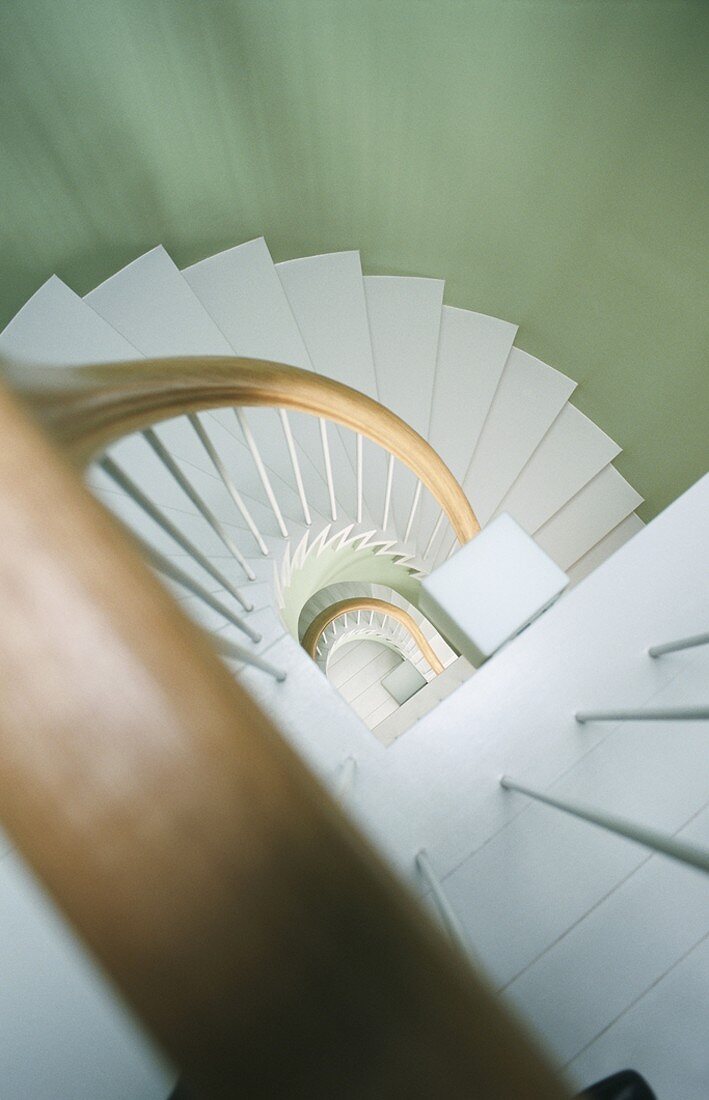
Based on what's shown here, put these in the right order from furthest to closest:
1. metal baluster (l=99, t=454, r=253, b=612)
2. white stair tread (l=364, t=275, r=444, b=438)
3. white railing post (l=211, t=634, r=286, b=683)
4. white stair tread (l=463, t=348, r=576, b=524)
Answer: white stair tread (l=463, t=348, r=576, b=524) < white stair tread (l=364, t=275, r=444, b=438) < white railing post (l=211, t=634, r=286, b=683) < metal baluster (l=99, t=454, r=253, b=612)

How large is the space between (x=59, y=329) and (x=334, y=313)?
1654mm

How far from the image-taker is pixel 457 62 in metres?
2.86

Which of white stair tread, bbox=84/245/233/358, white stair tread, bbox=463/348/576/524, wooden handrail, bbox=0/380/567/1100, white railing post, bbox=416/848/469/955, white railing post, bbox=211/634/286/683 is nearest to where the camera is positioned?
wooden handrail, bbox=0/380/567/1100

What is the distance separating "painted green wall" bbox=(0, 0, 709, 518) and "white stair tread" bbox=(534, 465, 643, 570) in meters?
0.65

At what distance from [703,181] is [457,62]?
1.43 metres

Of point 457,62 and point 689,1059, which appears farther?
point 457,62

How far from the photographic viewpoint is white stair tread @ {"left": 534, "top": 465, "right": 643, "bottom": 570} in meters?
4.45

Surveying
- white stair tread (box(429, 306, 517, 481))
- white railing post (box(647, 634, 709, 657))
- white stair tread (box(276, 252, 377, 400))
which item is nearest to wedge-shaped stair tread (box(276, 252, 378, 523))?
white stair tread (box(276, 252, 377, 400))

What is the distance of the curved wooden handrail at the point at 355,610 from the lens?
6473mm

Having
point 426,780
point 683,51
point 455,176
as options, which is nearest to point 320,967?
point 426,780

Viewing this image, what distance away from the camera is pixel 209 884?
0.41 meters

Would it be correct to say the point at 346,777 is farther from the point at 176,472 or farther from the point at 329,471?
the point at 329,471

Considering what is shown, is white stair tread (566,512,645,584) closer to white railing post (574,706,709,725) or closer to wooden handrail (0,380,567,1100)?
white railing post (574,706,709,725)

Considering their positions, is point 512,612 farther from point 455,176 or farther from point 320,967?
point 455,176
